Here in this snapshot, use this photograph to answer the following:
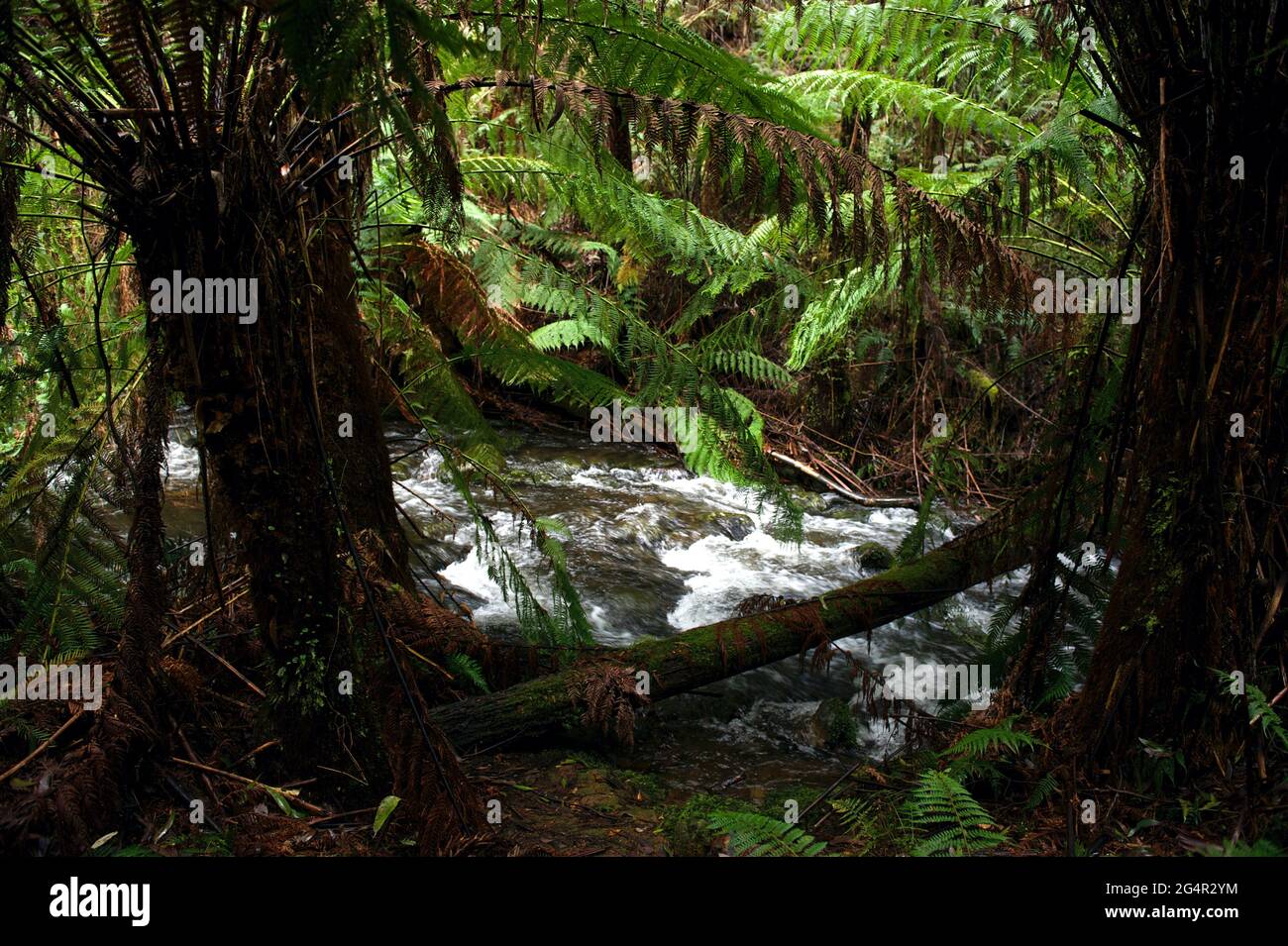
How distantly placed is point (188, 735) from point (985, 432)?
5.90 m

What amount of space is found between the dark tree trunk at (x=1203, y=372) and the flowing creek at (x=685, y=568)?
1.23 metres

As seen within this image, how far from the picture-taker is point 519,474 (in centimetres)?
356

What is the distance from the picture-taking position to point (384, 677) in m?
1.96

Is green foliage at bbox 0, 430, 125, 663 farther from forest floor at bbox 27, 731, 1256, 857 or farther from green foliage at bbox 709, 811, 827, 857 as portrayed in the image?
green foliage at bbox 709, 811, 827, 857

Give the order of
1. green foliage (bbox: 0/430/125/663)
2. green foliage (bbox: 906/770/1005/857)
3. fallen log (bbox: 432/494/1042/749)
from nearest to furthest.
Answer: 1. green foliage (bbox: 906/770/1005/857)
2. green foliage (bbox: 0/430/125/663)
3. fallen log (bbox: 432/494/1042/749)

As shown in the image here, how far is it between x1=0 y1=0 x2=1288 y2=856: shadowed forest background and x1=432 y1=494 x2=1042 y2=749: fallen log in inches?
0.6

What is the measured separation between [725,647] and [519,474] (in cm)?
113

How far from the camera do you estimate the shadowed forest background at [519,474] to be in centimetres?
173

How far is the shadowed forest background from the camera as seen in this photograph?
1.73 meters

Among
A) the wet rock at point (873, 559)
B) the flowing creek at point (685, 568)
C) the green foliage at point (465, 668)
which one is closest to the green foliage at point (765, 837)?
the flowing creek at point (685, 568)

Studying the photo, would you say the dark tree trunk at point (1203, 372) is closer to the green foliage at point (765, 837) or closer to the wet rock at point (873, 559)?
the green foliage at point (765, 837)

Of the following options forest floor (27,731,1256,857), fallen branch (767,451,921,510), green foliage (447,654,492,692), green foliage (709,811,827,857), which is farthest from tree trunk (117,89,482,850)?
fallen branch (767,451,921,510)
